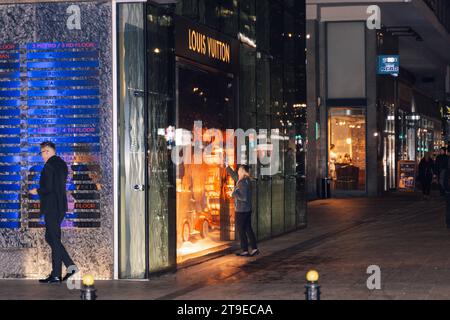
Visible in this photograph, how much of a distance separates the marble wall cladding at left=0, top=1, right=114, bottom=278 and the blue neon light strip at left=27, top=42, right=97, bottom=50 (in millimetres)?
50

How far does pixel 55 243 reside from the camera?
1470cm

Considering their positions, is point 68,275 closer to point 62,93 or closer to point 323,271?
point 62,93

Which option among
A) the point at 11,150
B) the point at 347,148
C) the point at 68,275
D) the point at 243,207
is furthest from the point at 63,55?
the point at 347,148

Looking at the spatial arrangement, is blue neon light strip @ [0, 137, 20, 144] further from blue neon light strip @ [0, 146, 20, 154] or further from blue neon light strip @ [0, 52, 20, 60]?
blue neon light strip @ [0, 52, 20, 60]

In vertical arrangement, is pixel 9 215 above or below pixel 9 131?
below

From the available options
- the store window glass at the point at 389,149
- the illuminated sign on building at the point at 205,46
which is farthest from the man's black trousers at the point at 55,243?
Result: the store window glass at the point at 389,149

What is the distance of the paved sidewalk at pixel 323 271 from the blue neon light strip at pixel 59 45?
3318mm

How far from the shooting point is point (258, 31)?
70.4 feet

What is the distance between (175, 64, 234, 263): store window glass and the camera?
57.7 feet

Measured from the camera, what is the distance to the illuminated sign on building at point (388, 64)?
38.1 meters

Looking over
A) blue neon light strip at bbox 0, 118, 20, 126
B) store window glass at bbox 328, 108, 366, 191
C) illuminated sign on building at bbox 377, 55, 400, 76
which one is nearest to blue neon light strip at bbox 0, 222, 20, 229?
blue neon light strip at bbox 0, 118, 20, 126

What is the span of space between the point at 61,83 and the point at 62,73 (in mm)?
143

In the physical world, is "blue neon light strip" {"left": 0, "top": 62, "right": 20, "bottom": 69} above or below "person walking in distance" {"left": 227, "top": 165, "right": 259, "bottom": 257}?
above

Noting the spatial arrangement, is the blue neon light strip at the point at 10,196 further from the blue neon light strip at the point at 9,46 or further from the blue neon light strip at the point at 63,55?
the blue neon light strip at the point at 9,46
